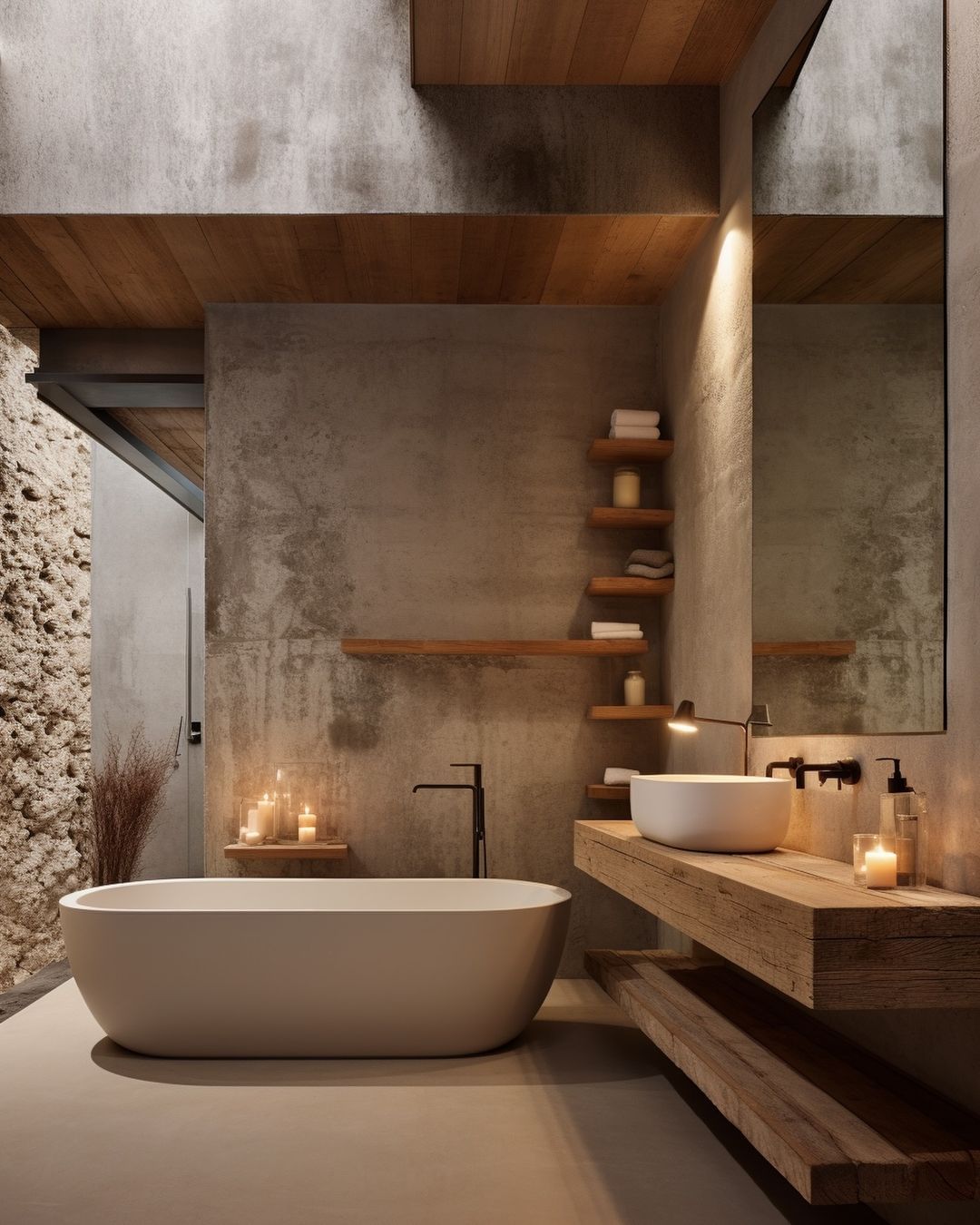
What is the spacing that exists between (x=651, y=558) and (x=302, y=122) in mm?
2127

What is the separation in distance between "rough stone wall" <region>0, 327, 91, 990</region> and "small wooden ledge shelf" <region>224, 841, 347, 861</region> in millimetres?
1192

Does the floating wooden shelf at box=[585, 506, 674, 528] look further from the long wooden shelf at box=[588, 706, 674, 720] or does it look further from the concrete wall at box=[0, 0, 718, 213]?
the concrete wall at box=[0, 0, 718, 213]

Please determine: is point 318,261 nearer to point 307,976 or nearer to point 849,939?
point 307,976

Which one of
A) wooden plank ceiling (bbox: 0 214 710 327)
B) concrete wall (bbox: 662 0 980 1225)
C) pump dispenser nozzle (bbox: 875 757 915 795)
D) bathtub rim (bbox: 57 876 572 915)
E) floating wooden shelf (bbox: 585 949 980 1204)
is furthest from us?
wooden plank ceiling (bbox: 0 214 710 327)

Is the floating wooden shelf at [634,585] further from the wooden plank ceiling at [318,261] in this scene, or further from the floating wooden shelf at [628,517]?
the wooden plank ceiling at [318,261]

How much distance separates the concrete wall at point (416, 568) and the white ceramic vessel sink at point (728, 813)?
6.39 feet

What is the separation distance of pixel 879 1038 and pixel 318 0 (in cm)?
385

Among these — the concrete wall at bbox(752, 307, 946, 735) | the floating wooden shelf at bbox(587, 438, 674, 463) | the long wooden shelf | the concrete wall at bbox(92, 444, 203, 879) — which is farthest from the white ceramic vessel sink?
the concrete wall at bbox(92, 444, 203, 879)

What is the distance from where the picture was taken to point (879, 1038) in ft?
8.30

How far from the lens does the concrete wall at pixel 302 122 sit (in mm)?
4086

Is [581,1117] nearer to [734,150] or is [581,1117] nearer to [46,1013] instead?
[46,1013]

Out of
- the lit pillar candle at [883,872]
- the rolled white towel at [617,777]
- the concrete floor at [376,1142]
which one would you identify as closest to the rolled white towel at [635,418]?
the rolled white towel at [617,777]

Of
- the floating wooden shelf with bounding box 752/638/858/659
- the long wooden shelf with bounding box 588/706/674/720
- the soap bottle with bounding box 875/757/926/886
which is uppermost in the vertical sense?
the floating wooden shelf with bounding box 752/638/858/659

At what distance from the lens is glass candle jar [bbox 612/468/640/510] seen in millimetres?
4793
